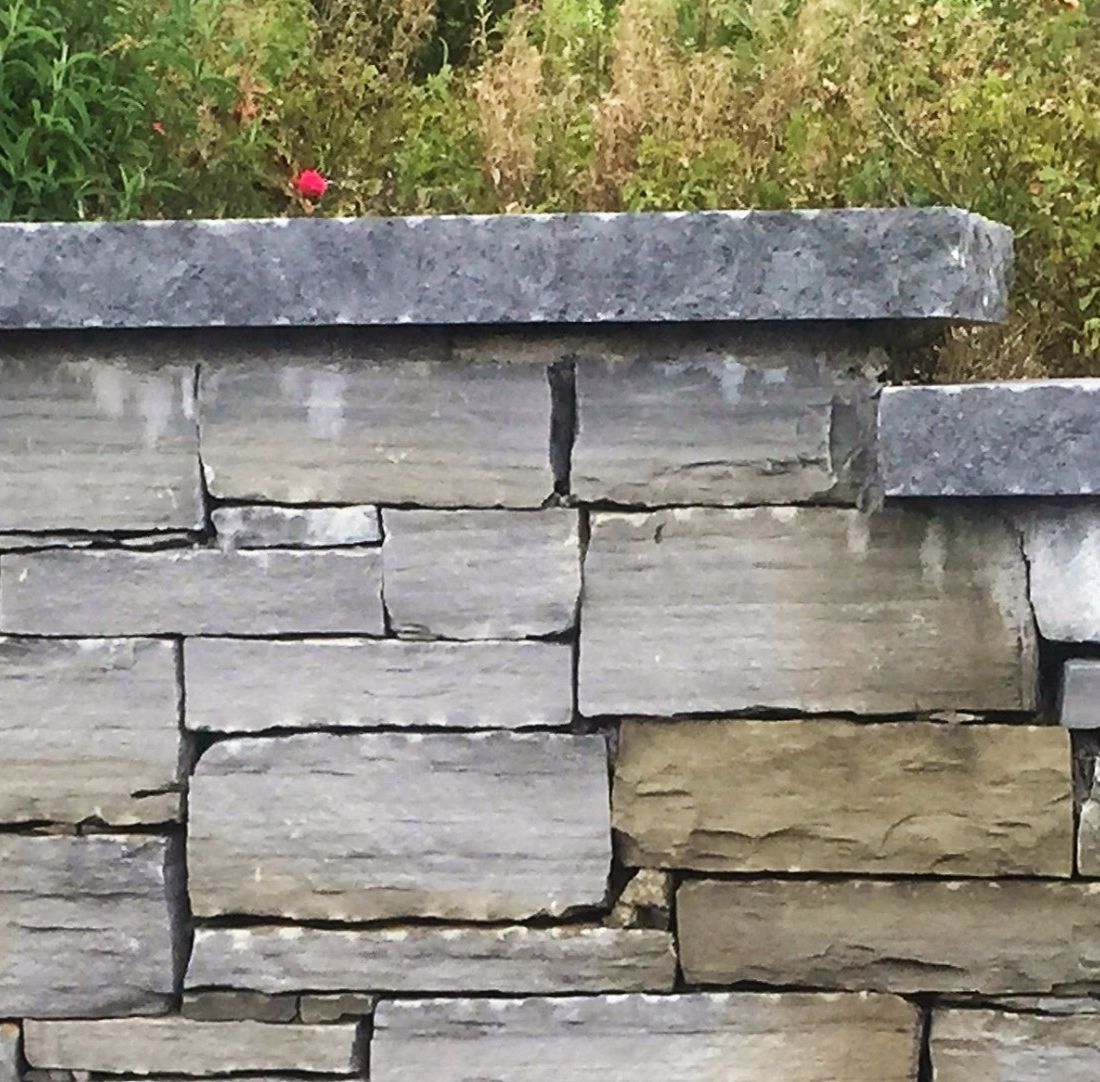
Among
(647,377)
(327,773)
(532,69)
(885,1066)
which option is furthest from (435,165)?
(885,1066)

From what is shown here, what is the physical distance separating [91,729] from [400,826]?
450 millimetres

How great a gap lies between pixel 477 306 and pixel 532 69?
2.71 ft

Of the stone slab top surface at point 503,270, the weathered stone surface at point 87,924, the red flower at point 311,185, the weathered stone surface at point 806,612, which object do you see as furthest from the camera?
the red flower at point 311,185

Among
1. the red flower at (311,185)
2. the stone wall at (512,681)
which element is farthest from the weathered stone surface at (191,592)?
the red flower at (311,185)

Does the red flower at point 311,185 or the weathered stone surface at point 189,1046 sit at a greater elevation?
the red flower at point 311,185

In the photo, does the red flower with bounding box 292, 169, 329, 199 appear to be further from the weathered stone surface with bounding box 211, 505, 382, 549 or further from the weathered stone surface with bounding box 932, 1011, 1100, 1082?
the weathered stone surface with bounding box 932, 1011, 1100, 1082

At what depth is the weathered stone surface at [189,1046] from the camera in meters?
1.91

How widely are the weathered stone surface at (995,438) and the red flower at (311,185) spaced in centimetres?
101

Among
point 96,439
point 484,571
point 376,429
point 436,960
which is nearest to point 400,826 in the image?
point 436,960

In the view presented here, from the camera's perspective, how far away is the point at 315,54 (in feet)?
8.62

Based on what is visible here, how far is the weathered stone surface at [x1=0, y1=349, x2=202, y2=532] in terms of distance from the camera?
1818mm

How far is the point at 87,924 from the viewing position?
6.23ft

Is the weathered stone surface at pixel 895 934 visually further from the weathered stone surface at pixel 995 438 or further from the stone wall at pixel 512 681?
the weathered stone surface at pixel 995 438

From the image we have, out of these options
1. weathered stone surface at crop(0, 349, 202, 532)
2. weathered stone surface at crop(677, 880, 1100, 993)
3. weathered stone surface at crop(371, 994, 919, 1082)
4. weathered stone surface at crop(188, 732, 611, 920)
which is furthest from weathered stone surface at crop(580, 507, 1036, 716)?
weathered stone surface at crop(0, 349, 202, 532)
